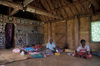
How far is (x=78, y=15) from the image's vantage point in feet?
19.5

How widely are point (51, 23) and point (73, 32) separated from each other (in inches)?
114

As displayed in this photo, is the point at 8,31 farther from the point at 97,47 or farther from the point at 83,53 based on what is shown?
the point at 97,47

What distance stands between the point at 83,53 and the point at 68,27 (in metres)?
3.10

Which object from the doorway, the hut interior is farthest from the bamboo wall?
the doorway

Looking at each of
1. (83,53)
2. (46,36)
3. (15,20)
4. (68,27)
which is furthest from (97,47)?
(15,20)

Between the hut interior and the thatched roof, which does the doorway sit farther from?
the thatched roof

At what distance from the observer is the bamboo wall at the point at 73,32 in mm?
5508

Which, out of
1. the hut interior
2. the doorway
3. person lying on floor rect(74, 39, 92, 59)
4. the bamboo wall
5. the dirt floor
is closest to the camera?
the dirt floor

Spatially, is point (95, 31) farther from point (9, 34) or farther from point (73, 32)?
point (9, 34)

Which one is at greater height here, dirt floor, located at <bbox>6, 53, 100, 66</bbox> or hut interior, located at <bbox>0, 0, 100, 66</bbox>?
hut interior, located at <bbox>0, 0, 100, 66</bbox>

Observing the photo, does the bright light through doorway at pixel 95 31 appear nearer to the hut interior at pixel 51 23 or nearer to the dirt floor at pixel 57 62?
the hut interior at pixel 51 23

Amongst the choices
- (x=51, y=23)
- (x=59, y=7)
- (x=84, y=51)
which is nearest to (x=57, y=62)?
(x=84, y=51)

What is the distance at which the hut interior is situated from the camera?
16.9ft

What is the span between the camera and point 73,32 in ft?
20.7
